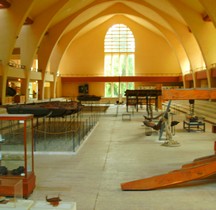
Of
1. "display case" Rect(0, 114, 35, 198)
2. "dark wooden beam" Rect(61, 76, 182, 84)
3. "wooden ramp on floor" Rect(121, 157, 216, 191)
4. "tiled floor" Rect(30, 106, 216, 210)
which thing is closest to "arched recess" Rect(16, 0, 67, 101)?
"dark wooden beam" Rect(61, 76, 182, 84)

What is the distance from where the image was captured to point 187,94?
594 centimetres

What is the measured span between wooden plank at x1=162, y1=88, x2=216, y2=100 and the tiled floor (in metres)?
1.64

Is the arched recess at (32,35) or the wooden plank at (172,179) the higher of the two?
the arched recess at (32,35)

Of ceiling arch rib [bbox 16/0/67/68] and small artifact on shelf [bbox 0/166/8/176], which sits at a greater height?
ceiling arch rib [bbox 16/0/67/68]

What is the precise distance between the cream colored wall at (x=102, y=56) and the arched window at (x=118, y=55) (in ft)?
1.98

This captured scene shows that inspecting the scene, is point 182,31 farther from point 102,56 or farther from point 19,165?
point 19,165

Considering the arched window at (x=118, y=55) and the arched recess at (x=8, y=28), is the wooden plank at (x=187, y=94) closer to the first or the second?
the arched recess at (x=8, y=28)

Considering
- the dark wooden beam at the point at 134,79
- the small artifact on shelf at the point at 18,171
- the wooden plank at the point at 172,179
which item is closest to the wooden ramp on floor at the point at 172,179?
the wooden plank at the point at 172,179

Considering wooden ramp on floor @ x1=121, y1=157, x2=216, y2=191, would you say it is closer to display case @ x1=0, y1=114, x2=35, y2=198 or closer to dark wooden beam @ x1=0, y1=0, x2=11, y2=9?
display case @ x1=0, y1=114, x2=35, y2=198

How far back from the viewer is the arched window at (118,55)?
4059 cm

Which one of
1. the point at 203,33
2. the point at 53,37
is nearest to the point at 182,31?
the point at 203,33

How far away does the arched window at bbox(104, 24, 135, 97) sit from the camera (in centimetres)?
4059

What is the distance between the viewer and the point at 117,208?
4637mm

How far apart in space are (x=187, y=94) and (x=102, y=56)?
3533cm
